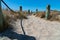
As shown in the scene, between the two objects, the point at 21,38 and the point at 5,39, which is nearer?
the point at 5,39

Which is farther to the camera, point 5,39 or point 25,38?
point 25,38

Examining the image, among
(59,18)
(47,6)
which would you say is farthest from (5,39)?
(47,6)

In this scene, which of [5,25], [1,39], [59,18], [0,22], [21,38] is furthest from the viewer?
[59,18]

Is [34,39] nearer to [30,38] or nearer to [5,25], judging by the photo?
[30,38]

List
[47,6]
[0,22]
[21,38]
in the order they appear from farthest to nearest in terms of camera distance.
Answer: [47,6]
[0,22]
[21,38]

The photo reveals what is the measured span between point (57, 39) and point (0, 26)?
2.10m

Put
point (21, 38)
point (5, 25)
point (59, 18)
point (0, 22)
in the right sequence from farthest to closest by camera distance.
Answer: point (59, 18) → point (5, 25) → point (0, 22) → point (21, 38)

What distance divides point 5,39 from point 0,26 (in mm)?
1055

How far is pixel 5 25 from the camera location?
17.4 ft

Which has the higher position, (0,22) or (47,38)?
(0,22)

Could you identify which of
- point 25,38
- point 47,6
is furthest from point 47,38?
point 47,6

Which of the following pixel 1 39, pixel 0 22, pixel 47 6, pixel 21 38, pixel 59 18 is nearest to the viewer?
pixel 1 39

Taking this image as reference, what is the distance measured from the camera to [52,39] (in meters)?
4.35

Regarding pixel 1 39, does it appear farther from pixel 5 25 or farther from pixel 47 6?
pixel 47 6
